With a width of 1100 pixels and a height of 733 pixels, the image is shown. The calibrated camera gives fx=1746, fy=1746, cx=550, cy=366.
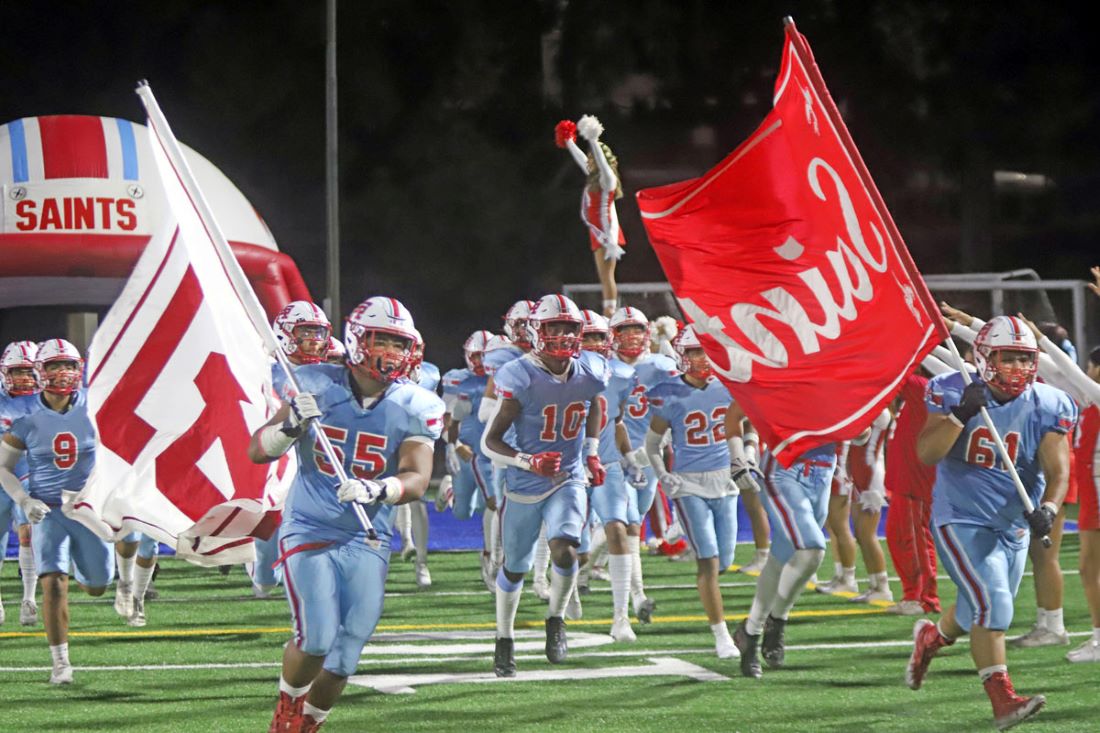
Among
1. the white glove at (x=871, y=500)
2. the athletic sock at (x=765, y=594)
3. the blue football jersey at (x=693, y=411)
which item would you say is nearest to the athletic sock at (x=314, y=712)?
the athletic sock at (x=765, y=594)

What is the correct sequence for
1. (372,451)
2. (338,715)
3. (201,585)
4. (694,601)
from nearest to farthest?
(372,451) → (338,715) → (694,601) → (201,585)

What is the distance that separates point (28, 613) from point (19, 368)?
5.47 feet

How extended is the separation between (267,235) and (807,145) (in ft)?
49.1

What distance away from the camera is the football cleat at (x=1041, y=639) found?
10.0m

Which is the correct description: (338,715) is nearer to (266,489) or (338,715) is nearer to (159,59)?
(266,489)

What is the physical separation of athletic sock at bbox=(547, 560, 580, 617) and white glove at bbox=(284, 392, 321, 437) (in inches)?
126

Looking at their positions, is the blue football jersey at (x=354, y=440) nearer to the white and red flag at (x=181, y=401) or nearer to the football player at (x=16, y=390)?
the white and red flag at (x=181, y=401)

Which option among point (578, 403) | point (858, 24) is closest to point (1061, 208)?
point (858, 24)

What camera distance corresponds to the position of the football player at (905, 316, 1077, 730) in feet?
24.5

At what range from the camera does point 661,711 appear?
810 centimetres

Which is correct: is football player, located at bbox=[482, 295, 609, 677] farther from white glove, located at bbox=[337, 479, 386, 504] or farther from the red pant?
the red pant

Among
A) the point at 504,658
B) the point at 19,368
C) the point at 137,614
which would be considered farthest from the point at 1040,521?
the point at 19,368

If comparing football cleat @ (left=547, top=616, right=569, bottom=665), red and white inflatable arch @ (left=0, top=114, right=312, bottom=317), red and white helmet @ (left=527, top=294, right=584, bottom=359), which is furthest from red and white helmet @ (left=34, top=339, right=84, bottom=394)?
red and white inflatable arch @ (left=0, top=114, right=312, bottom=317)

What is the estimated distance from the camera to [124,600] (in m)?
11.9
